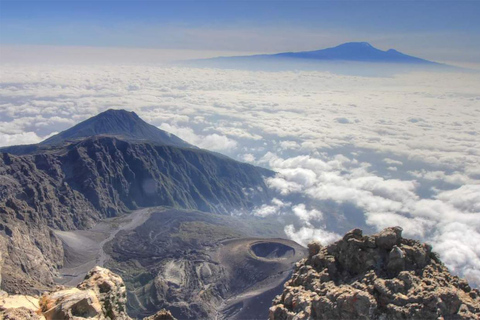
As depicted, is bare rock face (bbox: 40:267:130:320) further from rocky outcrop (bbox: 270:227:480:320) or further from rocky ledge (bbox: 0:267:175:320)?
rocky outcrop (bbox: 270:227:480:320)

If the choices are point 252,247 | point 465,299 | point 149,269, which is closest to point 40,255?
point 149,269

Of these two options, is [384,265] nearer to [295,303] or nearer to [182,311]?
[295,303]

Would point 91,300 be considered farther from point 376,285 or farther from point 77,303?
point 376,285

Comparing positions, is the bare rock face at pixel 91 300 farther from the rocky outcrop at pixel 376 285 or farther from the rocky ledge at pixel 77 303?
Answer: the rocky outcrop at pixel 376 285

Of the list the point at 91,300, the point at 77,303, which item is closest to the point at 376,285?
the point at 91,300

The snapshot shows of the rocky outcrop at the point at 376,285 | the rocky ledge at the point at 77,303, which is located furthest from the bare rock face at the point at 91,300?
the rocky outcrop at the point at 376,285

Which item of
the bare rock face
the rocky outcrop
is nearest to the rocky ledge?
the bare rock face
